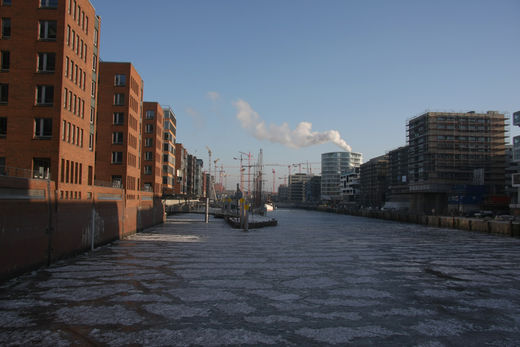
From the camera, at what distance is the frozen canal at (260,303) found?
11.2 meters

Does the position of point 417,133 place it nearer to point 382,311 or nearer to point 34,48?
point 34,48

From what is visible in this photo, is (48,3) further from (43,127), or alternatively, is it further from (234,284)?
(234,284)

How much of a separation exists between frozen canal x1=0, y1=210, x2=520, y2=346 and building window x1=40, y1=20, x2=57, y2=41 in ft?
84.9

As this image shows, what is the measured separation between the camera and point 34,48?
40875 mm

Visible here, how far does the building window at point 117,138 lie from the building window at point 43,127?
78.3 ft

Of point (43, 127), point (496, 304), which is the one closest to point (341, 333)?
point (496, 304)

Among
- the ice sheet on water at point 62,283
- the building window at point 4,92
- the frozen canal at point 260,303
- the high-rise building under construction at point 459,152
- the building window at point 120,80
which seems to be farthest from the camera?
the high-rise building under construction at point 459,152

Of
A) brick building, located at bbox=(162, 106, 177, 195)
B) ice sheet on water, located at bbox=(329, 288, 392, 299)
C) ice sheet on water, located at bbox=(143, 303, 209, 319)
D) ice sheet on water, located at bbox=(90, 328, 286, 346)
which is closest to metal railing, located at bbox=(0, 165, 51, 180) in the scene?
ice sheet on water, located at bbox=(143, 303, 209, 319)

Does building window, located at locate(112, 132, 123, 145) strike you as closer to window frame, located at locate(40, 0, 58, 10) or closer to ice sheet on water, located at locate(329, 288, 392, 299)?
window frame, located at locate(40, 0, 58, 10)

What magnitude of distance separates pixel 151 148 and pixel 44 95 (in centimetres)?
5361

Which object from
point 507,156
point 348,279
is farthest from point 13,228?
point 507,156

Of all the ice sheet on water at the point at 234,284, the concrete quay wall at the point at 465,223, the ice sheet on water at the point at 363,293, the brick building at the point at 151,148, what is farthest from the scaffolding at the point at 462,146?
the ice sheet on water at the point at 234,284

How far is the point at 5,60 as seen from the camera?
39.9 meters

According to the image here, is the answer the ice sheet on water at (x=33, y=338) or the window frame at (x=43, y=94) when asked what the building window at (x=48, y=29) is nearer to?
the window frame at (x=43, y=94)
